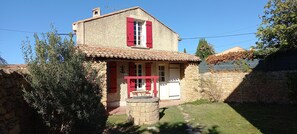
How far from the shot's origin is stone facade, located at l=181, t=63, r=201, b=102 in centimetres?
1360

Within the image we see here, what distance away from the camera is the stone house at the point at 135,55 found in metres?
10.6

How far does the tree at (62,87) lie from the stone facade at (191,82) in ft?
29.0

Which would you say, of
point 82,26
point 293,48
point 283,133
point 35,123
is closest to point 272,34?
point 293,48

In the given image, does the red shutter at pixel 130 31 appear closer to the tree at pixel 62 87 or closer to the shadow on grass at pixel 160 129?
the shadow on grass at pixel 160 129

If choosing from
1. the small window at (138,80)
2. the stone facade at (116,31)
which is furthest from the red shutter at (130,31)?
the small window at (138,80)

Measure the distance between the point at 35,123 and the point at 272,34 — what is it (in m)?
10.1

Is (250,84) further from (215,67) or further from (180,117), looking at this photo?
(180,117)

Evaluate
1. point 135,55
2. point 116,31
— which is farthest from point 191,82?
point 116,31

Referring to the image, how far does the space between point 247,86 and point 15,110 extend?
10642 mm

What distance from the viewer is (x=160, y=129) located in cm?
659

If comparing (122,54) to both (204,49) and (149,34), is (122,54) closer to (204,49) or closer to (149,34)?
(149,34)

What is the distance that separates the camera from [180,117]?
8219mm

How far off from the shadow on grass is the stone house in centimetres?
256

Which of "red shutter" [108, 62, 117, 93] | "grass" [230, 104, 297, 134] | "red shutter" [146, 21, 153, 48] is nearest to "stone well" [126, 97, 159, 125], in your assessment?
"grass" [230, 104, 297, 134]
